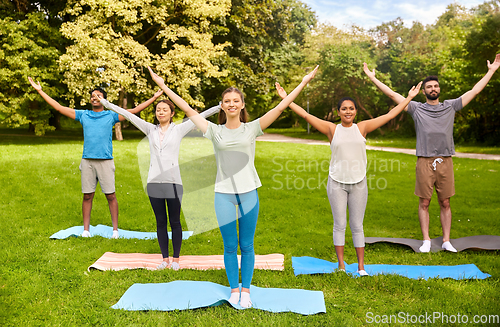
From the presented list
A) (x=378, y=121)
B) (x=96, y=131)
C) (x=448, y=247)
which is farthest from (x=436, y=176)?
(x=96, y=131)

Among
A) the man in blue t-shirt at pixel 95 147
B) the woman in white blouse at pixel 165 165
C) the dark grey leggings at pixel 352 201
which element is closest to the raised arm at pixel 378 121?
the dark grey leggings at pixel 352 201

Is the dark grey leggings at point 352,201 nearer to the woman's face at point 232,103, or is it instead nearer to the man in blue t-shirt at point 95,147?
the woman's face at point 232,103

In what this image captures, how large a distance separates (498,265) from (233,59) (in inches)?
779

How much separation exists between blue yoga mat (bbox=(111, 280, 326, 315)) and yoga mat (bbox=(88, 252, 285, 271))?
2.35 ft

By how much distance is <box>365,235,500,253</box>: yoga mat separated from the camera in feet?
19.8

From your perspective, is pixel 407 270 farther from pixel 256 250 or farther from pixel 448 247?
pixel 256 250

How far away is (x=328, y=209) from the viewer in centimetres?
932

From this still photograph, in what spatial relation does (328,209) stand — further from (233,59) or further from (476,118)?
(476,118)

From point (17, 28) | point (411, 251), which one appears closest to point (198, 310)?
point (411, 251)

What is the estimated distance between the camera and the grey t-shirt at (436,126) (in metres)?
5.84

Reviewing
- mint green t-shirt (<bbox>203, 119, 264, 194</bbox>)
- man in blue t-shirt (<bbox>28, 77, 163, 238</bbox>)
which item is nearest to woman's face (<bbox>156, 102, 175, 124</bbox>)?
mint green t-shirt (<bbox>203, 119, 264, 194</bbox>)

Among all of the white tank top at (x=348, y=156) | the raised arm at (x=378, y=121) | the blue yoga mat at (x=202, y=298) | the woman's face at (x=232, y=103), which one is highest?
the woman's face at (x=232, y=103)

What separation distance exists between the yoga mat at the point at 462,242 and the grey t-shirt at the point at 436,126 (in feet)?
4.92

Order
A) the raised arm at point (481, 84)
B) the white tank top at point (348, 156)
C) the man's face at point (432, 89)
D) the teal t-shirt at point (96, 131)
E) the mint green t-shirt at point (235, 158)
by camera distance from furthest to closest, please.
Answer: the teal t-shirt at point (96, 131)
the man's face at point (432, 89)
the raised arm at point (481, 84)
the white tank top at point (348, 156)
the mint green t-shirt at point (235, 158)
